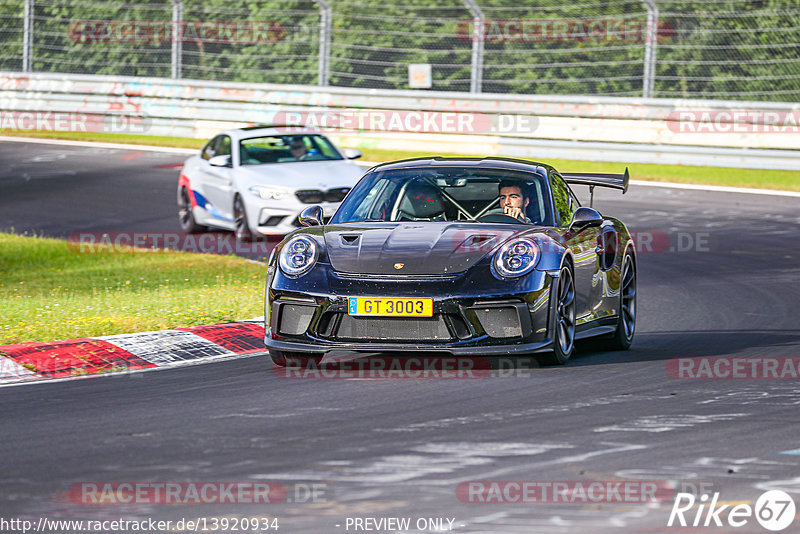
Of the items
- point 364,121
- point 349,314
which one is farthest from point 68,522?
point 364,121

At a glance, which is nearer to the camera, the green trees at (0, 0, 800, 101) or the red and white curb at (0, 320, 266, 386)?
the red and white curb at (0, 320, 266, 386)

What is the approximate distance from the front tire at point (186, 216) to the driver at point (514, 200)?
8.80m

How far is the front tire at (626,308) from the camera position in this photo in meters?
9.88

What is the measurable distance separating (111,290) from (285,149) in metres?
5.46

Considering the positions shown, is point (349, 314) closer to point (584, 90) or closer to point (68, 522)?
point (68, 522)

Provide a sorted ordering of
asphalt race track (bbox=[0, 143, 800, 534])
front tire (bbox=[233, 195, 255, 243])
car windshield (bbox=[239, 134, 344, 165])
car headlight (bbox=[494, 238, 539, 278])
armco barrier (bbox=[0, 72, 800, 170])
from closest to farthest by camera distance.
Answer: asphalt race track (bbox=[0, 143, 800, 534])
car headlight (bbox=[494, 238, 539, 278])
front tire (bbox=[233, 195, 255, 243])
car windshield (bbox=[239, 134, 344, 165])
armco barrier (bbox=[0, 72, 800, 170])

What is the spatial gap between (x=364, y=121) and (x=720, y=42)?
630 centimetres

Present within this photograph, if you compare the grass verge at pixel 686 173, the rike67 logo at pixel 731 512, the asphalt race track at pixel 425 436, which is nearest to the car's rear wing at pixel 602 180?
the asphalt race track at pixel 425 436

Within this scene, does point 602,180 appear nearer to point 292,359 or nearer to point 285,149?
point 292,359

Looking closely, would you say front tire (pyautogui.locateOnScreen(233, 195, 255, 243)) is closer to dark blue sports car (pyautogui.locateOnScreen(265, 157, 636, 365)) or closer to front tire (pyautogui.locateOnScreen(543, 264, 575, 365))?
dark blue sports car (pyautogui.locateOnScreen(265, 157, 636, 365))

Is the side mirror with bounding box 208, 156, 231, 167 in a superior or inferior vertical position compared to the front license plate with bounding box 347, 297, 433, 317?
inferior

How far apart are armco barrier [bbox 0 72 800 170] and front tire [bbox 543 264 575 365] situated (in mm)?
A: 14423

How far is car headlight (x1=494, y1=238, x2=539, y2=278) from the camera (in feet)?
27.2

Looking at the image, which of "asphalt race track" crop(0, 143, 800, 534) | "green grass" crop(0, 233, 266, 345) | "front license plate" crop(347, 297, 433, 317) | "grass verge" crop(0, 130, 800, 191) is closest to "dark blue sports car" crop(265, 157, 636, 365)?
"front license plate" crop(347, 297, 433, 317)
